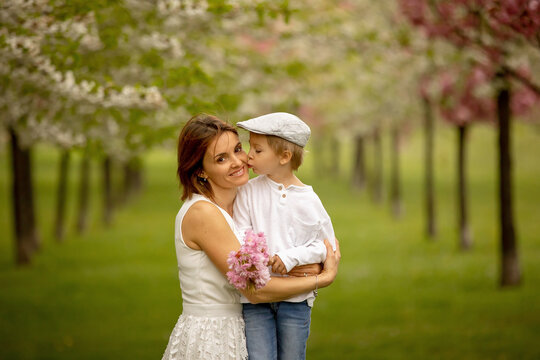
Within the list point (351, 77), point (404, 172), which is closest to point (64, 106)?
point (351, 77)

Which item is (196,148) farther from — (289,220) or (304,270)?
(304,270)

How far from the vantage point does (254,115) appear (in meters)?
6.47

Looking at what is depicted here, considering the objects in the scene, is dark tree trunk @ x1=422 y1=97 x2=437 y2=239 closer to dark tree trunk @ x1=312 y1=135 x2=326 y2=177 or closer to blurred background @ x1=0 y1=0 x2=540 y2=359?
blurred background @ x1=0 y1=0 x2=540 y2=359

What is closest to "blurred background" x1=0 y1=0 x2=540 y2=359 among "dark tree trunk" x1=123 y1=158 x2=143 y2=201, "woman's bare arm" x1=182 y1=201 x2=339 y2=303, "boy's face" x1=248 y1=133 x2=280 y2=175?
"boy's face" x1=248 y1=133 x2=280 y2=175

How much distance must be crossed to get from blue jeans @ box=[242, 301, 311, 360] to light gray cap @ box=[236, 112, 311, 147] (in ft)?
3.07

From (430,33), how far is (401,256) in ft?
29.0

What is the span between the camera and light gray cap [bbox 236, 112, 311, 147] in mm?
3572

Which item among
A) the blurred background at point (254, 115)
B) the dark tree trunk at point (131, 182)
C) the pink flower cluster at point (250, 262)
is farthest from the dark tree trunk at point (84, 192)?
the pink flower cluster at point (250, 262)

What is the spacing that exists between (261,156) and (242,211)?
1.14 ft

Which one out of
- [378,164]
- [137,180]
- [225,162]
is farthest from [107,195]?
[225,162]

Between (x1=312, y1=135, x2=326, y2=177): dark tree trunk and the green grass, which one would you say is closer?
the green grass

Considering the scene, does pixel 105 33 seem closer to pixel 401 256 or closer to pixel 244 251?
pixel 244 251

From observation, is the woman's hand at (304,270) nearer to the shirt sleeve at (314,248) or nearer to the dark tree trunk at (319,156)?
the shirt sleeve at (314,248)

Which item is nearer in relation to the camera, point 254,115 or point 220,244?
point 220,244
